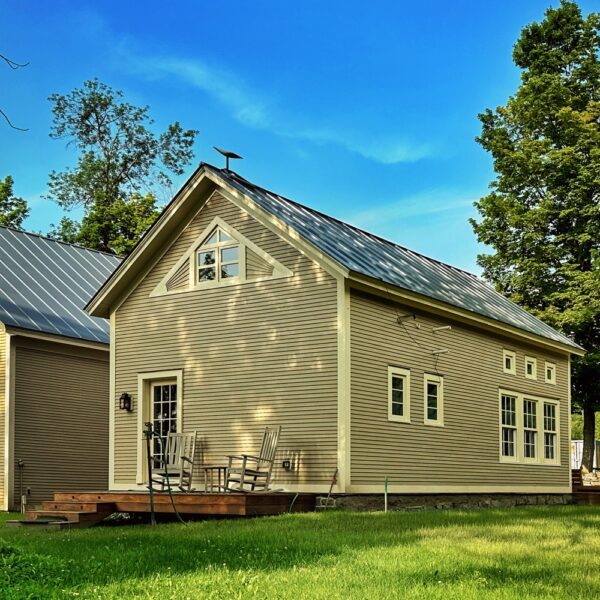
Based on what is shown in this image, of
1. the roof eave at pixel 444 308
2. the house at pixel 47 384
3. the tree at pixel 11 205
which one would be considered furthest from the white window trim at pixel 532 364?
the tree at pixel 11 205

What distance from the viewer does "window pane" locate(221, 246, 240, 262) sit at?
17.9 metres

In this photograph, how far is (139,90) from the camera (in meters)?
44.3

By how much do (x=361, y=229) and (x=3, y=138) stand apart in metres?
12.5

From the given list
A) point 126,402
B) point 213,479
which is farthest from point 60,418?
point 213,479

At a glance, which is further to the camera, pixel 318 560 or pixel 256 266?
pixel 256 266

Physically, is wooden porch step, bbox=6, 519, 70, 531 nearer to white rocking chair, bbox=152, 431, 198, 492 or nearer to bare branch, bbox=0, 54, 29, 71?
white rocking chair, bbox=152, 431, 198, 492

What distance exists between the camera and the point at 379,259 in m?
18.8

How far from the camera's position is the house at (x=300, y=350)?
53.6 feet

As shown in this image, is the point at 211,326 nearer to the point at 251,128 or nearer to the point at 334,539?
the point at 334,539

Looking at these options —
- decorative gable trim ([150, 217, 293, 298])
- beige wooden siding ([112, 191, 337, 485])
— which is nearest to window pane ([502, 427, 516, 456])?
beige wooden siding ([112, 191, 337, 485])

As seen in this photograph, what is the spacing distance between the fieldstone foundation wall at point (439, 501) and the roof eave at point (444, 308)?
11.7 feet

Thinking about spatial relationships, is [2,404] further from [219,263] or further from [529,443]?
[529,443]

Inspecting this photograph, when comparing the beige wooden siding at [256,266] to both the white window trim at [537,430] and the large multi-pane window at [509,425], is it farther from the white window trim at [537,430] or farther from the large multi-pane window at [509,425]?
the large multi-pane window at [509,425]

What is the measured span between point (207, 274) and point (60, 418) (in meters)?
6.25
